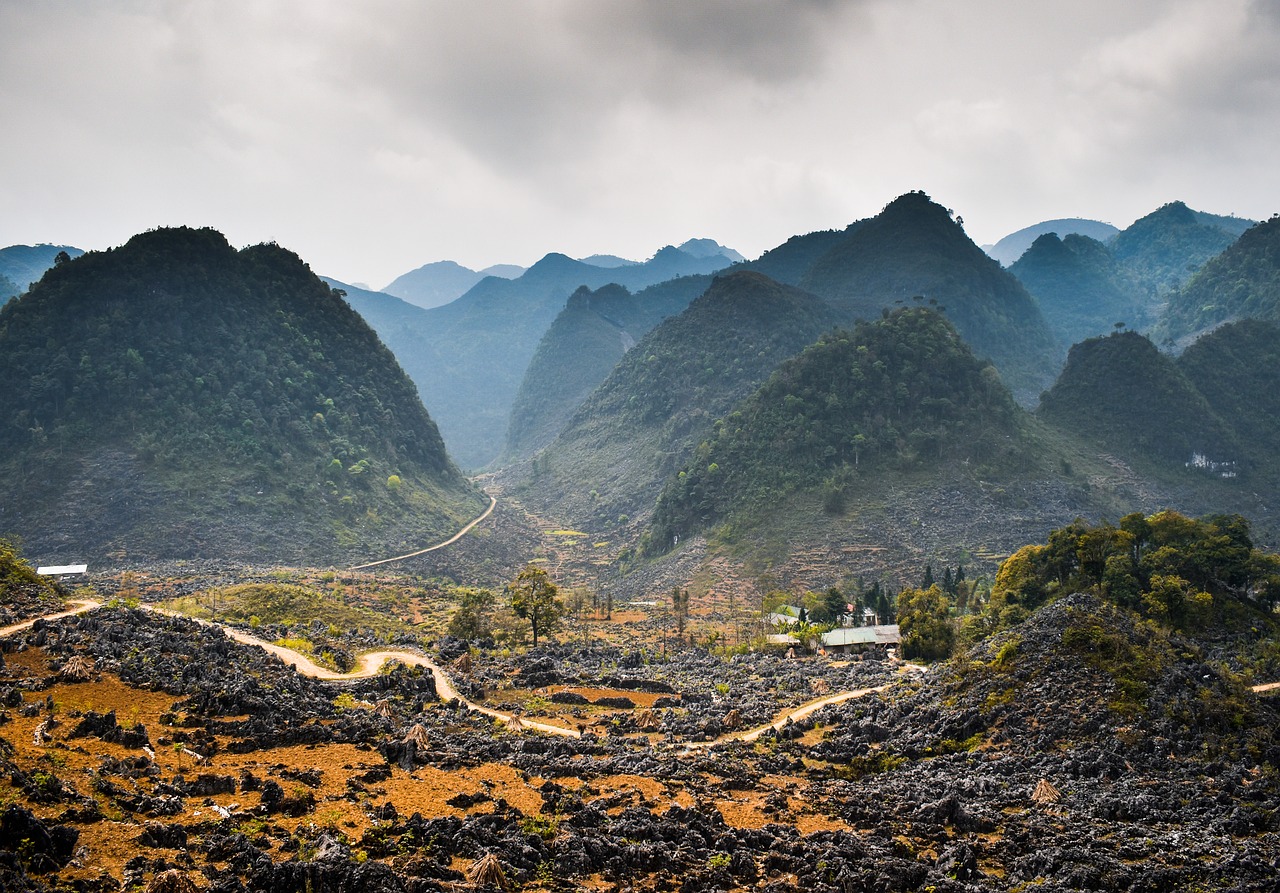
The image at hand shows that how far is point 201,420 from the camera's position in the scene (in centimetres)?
10906

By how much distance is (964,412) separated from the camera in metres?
118

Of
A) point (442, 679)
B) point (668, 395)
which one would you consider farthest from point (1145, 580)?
point (668, 395)

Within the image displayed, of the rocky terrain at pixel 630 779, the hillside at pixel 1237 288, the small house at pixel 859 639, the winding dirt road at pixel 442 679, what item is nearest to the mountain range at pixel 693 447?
the small house at pixel 859 639

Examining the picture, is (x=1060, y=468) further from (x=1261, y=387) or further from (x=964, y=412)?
(x=1261, y=387)

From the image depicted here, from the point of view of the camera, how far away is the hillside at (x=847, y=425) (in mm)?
112188

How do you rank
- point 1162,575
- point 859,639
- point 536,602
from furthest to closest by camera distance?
1. point 859,639
2. point 536,602
3. point 1162,575

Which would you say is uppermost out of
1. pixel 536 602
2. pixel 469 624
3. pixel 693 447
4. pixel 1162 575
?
pixel 693 447

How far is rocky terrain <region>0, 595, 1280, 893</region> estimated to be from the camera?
19672 millimetres

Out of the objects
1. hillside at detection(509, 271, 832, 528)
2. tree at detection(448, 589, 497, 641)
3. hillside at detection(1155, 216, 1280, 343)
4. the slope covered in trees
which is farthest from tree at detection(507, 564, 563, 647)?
hillside at detection(1155, 216, 1280, 343)

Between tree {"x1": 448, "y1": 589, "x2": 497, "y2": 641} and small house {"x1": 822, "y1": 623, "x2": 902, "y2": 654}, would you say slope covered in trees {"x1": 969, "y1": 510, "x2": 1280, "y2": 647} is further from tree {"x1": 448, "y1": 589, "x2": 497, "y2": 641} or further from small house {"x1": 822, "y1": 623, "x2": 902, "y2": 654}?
tree {"x1": 448, "y1": 589, "x2": 497, "y2": 641}

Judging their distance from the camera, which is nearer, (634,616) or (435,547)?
(634,616)

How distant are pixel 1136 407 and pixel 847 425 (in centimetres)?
5681

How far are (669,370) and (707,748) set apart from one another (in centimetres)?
14093

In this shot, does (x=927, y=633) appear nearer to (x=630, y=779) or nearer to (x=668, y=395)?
(x=630, y=779)
